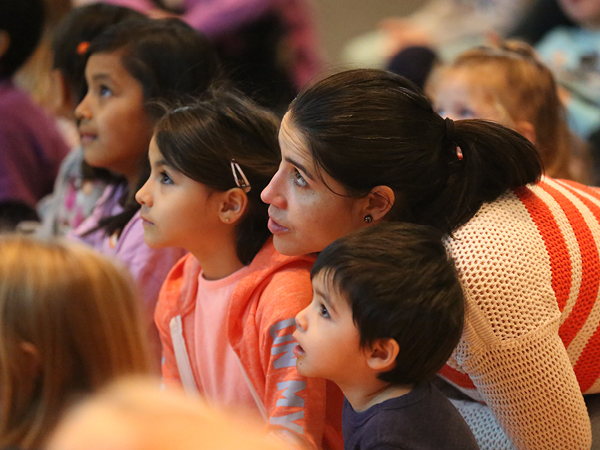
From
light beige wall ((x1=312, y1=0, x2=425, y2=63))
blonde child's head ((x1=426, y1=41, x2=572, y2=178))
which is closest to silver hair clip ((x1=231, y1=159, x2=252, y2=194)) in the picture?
blonde child's head ((x1=426, y1=41, x2=572, y2=178))

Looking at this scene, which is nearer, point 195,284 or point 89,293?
point 89,293

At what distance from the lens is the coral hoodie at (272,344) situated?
42.9 inches

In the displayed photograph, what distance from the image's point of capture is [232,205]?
126cm

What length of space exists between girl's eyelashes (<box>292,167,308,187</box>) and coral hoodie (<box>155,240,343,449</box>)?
16 cm

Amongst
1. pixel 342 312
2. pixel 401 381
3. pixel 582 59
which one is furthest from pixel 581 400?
pixel 582 59

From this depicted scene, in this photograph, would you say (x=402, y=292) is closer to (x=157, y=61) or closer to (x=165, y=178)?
(x=165, y=178)

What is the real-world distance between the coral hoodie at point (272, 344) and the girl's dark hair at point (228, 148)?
0.16 feet

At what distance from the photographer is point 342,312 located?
94cm

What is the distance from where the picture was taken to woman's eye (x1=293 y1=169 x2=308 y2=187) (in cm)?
109

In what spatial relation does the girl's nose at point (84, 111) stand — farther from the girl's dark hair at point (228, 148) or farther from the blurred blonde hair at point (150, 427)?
the blurred blonde hair at point (150, 427)

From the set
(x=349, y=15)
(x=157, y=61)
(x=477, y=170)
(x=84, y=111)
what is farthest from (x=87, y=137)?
(x=349, y=15)

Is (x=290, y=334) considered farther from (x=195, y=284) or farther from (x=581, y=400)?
(x=581, y=400)

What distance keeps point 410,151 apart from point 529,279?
0.24 metres

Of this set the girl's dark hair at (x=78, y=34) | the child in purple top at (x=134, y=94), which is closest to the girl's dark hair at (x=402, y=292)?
the child in purple top at (x=134, y=94)
